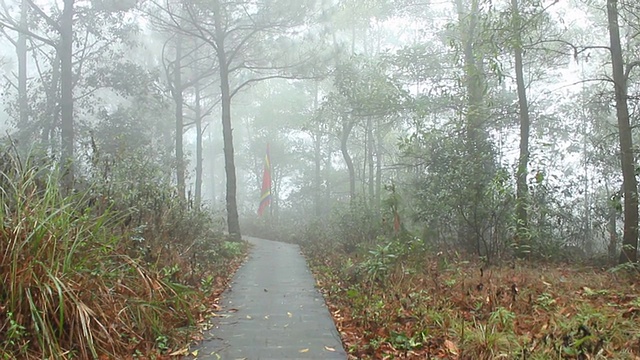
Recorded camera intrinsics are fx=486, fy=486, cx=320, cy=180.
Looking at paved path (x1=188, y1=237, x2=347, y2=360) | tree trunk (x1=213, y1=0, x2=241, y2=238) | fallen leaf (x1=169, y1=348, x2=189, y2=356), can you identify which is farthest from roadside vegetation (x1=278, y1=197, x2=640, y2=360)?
tree trunk (x1=213, y1=0, x2=241, y2=238)

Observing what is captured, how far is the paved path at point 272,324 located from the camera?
4.21 m

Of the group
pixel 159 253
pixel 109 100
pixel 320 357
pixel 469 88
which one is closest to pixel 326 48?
pixel 469 88

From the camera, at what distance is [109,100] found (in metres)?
34.4

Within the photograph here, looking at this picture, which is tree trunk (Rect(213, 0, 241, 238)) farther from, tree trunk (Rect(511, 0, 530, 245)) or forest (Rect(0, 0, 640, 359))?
tree trunk (Rect(511, 0, 530, 245))

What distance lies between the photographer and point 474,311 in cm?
489

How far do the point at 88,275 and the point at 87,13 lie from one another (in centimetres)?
1669

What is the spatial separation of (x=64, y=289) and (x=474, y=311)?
3707mm

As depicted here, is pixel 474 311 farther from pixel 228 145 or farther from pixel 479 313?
pixel 228 145

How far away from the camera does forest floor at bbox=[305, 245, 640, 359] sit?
3555 mm

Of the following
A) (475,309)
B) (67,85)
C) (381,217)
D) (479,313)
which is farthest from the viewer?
(67,85)

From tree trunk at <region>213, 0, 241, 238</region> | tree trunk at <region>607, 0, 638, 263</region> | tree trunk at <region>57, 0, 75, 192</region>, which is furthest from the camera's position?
tree trunk at <region>213, 0, 241, 238</region>

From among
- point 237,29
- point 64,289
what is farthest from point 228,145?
point 64,289

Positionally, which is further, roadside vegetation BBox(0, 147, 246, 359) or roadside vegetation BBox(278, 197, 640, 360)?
roadside vegetation BBox(278, 197, 640, 360)

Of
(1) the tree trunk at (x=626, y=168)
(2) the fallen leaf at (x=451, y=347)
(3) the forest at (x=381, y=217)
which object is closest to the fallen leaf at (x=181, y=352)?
(3) the forest at (x=381, y=217)
